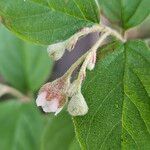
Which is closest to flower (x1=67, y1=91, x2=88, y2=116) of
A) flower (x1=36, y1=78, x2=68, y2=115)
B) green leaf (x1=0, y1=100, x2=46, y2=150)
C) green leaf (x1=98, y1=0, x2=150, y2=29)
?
flower (x1=36, y1=78, x2=68, y2=115)

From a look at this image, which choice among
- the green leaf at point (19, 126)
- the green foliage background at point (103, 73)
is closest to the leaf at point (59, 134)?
the green leaf at point (19, 126)

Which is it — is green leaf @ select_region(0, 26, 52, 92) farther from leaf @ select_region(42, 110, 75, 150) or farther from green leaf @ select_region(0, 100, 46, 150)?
leaf @ select_region(42, 110, 75, 150)

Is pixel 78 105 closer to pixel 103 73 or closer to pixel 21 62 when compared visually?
pixel 103 73

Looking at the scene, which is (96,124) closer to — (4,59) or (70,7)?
(70,7)

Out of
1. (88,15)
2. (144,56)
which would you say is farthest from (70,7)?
(144,56)

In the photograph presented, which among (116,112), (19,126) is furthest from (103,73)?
(19,126)

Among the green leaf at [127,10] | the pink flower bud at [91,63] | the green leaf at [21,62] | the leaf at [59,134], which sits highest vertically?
the green leaf at [21,62]

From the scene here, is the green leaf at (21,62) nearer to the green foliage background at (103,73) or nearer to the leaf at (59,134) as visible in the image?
the leaf at (59,134)
